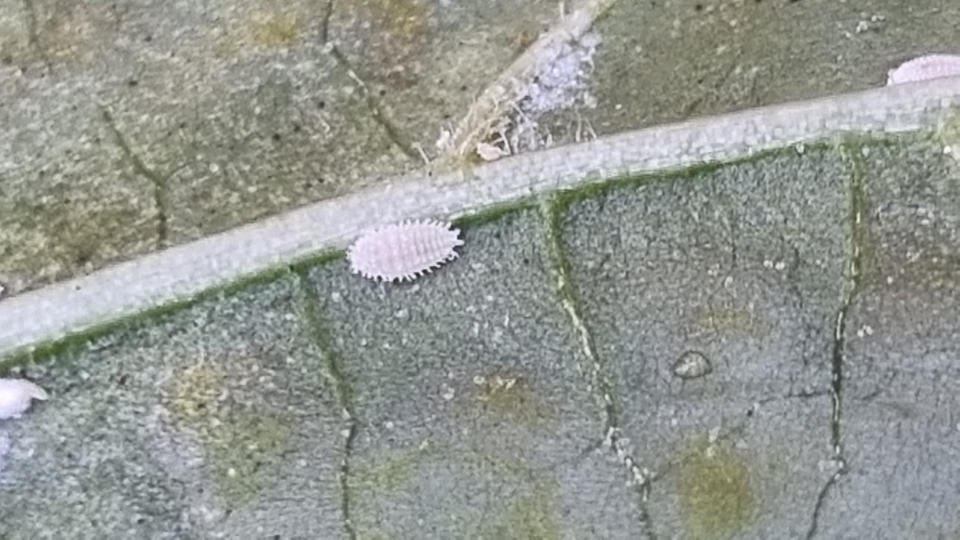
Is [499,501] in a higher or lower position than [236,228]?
lower

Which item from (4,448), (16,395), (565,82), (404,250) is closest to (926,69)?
(565,82)

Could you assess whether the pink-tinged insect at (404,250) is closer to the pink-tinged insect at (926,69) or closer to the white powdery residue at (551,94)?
the white powdery residue at (551,94)

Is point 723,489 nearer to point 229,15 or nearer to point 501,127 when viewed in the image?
point 501,127

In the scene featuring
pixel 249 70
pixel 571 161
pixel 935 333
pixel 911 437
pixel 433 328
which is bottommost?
pixel 911 437

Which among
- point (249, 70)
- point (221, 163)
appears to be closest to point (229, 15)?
point (249, 70)

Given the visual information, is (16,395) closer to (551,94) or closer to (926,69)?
(551,94)

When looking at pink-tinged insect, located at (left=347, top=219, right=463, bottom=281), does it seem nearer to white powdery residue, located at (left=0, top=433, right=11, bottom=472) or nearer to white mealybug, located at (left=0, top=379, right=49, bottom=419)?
white mealybug, located at (left=0, top=379, right=49, bottom=419)
